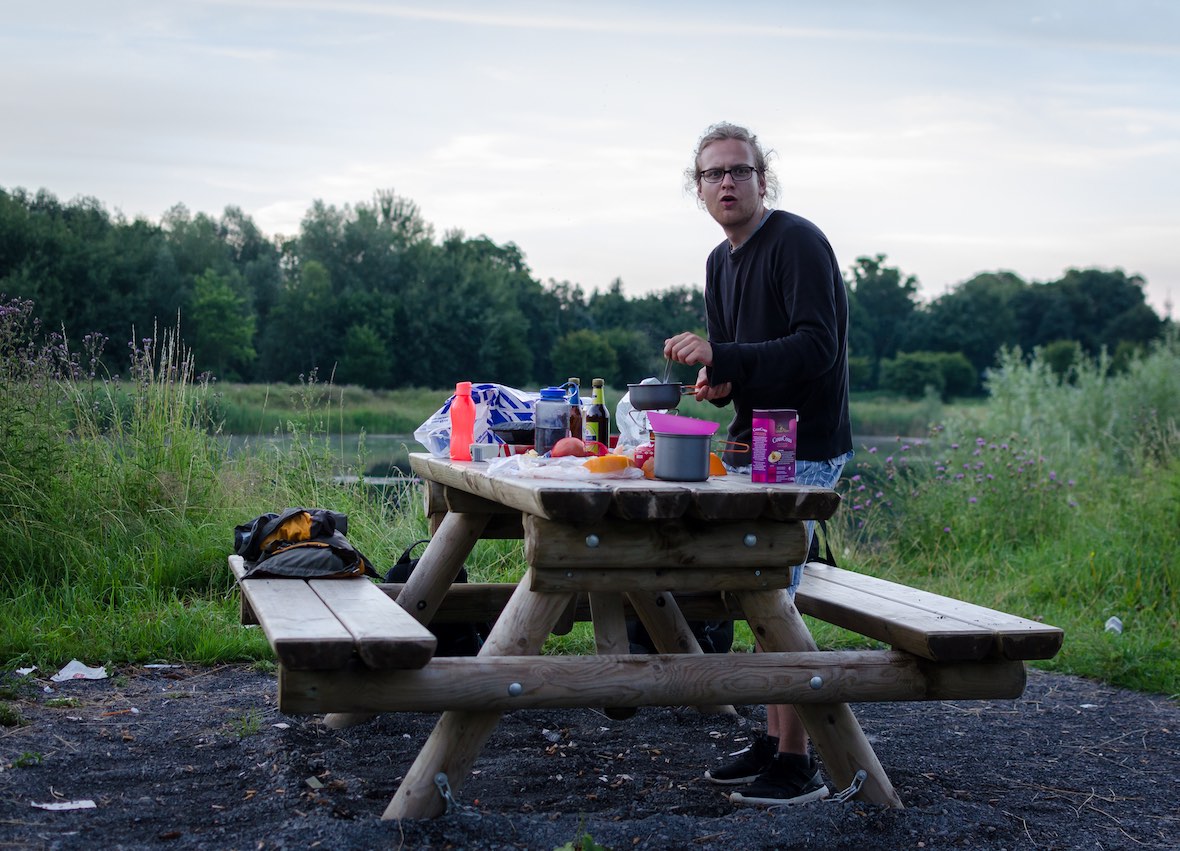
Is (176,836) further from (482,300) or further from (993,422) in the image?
(482,300)

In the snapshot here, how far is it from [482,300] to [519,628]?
45.8 m

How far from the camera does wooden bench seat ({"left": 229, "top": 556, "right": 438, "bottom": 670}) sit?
8.52 feet

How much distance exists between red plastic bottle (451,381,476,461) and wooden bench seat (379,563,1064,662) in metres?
0.65

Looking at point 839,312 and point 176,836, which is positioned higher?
point 839,312

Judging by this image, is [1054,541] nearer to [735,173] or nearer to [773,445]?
[735,173]

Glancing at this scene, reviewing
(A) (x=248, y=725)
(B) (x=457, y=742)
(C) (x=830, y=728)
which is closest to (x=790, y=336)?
(C) (x=830, y=728)

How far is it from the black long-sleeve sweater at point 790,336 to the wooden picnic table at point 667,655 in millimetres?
329

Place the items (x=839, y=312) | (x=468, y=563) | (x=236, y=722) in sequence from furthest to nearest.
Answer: (x=468, y=563) < (x=236, y=722) < (x=839, y=312)

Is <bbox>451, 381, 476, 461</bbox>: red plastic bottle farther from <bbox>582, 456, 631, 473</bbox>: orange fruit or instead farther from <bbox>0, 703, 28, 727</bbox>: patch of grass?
<bbox>0, 703, 28, 727</bbox>: patch of grass

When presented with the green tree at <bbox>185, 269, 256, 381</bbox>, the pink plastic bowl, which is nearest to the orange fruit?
the pink plastic bowl

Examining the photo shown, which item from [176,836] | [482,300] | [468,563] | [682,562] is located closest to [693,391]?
[682,562]

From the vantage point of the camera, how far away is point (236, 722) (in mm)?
4008

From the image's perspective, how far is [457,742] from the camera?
113 inches

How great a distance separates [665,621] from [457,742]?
48.4 inches
